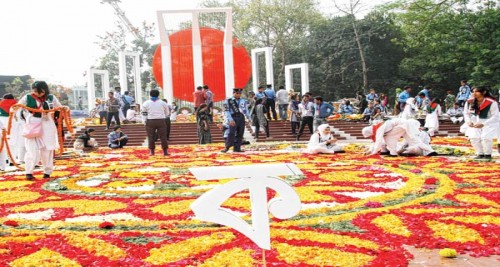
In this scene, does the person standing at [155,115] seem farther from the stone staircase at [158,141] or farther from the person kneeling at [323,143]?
the stone staircase at [158,141]

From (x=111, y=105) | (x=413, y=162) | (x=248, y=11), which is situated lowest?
(x=413, y=162)

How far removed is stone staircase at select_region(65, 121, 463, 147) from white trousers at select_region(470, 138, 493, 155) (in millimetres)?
7013

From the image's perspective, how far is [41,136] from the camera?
8.03 m

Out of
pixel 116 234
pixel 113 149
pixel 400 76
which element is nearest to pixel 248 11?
pixel 400 76

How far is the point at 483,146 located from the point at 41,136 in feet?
26.6

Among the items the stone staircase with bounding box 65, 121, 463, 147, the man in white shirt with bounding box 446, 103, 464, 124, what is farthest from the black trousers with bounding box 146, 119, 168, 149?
the man in white shirt with bounding box 446, 103, 464, 124

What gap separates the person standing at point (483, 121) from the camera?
Result: 9398 millimetres

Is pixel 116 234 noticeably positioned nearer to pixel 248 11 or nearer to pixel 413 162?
pixel 413 162

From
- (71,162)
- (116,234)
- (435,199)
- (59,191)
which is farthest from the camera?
(71,162)

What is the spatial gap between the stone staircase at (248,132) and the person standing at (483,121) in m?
7.03

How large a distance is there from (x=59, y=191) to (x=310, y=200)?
3573mm

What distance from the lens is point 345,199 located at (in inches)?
231

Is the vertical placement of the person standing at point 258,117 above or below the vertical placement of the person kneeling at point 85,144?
above

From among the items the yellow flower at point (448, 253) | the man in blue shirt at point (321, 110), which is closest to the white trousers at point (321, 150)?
the man in blue shirt at point (321, 110)
